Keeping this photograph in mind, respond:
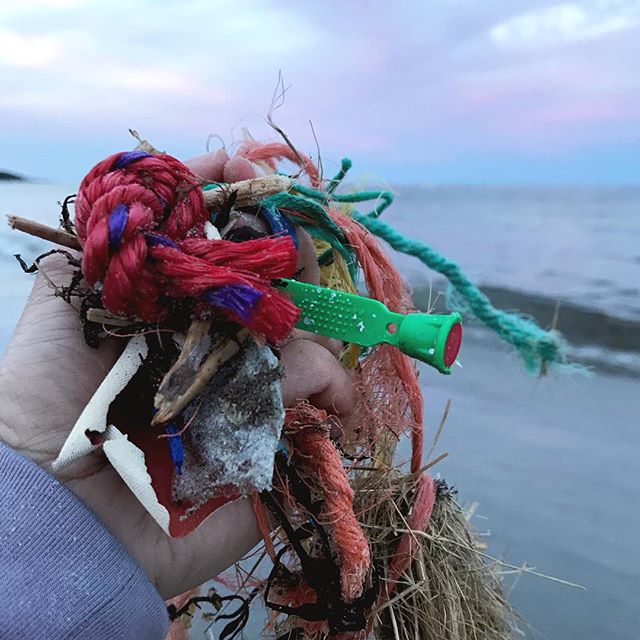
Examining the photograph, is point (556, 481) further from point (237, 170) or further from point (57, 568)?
point (57, 568)

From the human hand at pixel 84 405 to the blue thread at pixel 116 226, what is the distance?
0.18 metres

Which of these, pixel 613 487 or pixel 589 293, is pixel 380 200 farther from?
pixel 589 293

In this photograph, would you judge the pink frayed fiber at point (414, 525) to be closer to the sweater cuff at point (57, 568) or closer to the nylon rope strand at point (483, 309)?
the nylon rope strand at point (483, 309)

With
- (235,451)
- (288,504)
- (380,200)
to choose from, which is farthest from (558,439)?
(235,451)

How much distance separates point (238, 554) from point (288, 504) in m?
0.10

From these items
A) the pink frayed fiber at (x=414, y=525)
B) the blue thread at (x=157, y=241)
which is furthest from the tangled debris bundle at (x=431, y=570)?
the blue thread at (x=157, y=241)

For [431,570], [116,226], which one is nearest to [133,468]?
[116,226]

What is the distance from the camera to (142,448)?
32.4 inches

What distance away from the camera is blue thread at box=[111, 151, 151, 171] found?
83cm

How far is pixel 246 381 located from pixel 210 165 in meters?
0.39

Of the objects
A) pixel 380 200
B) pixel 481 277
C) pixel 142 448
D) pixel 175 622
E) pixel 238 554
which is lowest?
pixel 481 277

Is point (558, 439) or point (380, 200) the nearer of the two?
point (380, 200)

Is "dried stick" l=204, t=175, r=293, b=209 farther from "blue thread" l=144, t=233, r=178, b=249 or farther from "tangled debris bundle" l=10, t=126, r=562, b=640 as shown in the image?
"blue thread" l=144, t=233, r=178, b=249

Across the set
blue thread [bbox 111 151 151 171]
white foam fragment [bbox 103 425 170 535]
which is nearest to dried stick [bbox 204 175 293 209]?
blue thread [bbox 111 151 151 171]
